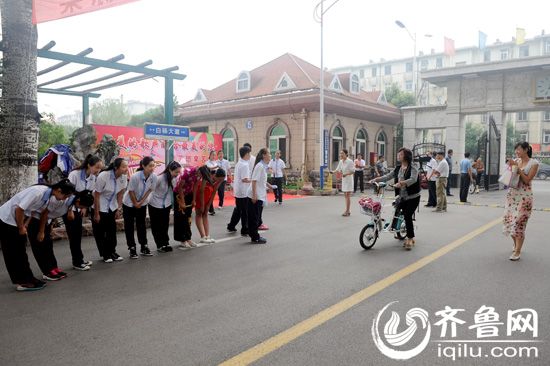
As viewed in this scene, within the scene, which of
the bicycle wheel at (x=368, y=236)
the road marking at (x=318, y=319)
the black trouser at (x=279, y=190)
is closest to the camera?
the road marking at (x=318, y=319)

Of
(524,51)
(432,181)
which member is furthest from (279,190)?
(524,51)

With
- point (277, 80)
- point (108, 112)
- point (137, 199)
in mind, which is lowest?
point (137, 199)

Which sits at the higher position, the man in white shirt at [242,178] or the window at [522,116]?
the window at [522,116]

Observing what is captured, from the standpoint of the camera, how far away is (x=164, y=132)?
9586 mm

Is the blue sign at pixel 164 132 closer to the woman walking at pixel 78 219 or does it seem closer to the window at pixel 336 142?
the woman walking at pixel 78 219

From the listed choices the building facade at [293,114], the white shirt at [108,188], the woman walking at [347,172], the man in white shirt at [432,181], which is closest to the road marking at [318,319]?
the white shirt at [108,188]

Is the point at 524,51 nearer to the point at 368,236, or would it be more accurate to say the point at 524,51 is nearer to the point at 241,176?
the point at 368,236

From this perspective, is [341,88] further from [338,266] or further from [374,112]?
[338,266]

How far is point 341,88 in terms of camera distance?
23.6m

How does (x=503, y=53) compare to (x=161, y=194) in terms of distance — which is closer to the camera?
(x=161, y=194)

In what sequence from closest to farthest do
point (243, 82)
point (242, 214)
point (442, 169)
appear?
1. point (242, 214)
2. point (442, 169)
3. point (243, 82)

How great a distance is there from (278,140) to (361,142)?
517cm

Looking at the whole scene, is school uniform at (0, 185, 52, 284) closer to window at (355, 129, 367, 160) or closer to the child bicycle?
the child bicycle

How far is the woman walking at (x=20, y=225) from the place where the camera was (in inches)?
185
